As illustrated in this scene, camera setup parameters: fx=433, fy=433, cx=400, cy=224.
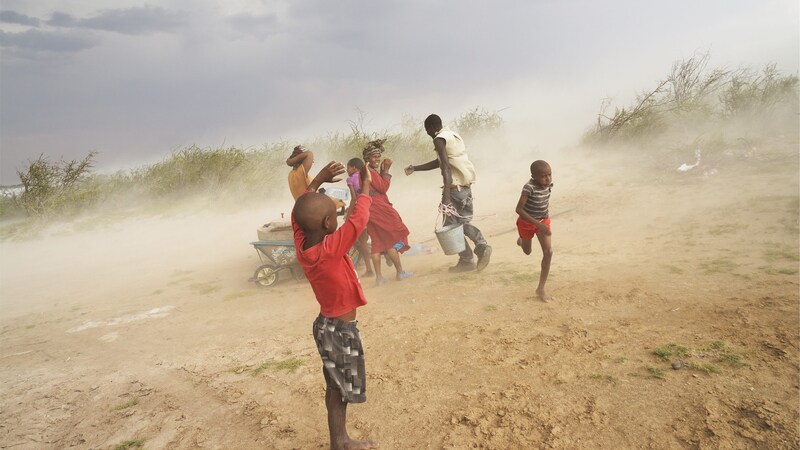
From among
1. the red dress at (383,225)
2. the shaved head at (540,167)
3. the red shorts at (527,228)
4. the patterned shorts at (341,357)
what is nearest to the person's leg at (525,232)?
the red shorts at (527,228)

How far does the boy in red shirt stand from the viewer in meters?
2.09

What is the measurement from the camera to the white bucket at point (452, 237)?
5191mm

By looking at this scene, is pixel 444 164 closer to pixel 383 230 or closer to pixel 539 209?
pixel 383 230

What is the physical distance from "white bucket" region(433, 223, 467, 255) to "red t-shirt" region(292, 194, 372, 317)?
2996 millimetres

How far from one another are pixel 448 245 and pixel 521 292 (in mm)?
1106

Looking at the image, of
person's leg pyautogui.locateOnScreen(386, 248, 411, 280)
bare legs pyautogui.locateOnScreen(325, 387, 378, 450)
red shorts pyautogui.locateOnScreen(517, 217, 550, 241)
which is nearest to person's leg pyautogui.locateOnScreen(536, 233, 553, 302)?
red shorts pyautogui.locateOnScreen(517, 217, 550, 241)

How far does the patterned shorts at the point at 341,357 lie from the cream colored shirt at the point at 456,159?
3.31m

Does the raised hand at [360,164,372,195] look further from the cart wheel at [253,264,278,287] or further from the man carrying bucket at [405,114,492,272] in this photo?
the cart wheel at [253,264,278,287]

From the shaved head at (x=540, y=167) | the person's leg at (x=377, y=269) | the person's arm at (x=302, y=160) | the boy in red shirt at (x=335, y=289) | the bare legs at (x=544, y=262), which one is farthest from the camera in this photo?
the person's leg at (x=377, y=269)

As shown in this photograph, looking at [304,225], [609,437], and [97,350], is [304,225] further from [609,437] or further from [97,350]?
[97,350]

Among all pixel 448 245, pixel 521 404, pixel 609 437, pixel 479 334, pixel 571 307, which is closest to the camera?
pixel 609 437

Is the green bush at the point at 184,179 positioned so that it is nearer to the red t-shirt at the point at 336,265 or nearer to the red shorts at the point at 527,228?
the red shorts at the point at 527,228

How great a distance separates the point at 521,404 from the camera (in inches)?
103

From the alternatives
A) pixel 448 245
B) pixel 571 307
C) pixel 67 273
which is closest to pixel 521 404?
pixel 571 307
